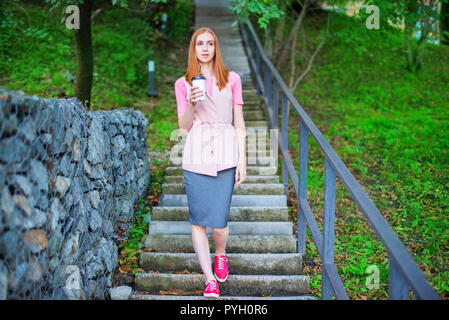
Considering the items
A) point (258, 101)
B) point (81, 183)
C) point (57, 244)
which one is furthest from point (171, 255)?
point (258, 101)

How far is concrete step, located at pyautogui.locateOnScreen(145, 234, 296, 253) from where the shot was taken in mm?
3299

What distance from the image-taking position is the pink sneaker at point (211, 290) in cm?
262

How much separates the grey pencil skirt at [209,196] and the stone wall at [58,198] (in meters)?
0.66

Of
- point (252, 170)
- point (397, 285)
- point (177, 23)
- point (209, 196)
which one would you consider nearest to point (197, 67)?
point (209, 196)

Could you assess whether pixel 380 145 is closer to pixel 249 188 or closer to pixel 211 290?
pixel 249 188

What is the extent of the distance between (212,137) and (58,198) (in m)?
1.11

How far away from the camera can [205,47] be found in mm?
2641

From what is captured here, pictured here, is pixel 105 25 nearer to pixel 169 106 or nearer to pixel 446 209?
pixel 169 106

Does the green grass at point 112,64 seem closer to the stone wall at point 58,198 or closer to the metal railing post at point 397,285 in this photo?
the stone wall at point 58,198

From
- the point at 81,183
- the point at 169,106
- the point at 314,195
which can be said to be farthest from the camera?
the point at 169,106

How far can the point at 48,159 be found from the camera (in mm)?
1892

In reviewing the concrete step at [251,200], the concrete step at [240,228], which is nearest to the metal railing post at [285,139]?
the concrete step at [251,200]

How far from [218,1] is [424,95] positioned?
8081 mm

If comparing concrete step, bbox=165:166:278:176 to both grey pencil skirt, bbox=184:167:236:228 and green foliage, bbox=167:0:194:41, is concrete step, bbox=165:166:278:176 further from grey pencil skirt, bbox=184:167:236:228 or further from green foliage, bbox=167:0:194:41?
green foliage, bbox=167:0:194:41
